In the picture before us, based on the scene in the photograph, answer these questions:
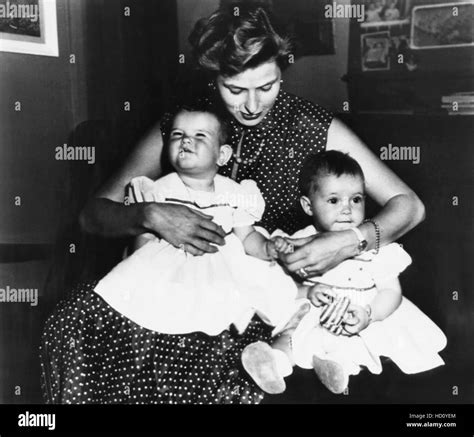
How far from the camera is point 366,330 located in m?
1.76

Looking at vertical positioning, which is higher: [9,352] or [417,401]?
[9,352]

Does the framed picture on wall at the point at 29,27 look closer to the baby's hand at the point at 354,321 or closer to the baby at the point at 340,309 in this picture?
the baby at the point at 340,309

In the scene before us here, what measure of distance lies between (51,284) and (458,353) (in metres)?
1.07

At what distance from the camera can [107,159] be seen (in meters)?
1.82

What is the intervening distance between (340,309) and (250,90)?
59cm

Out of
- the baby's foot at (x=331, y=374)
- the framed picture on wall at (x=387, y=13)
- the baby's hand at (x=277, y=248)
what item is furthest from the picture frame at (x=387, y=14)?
the baby's foot at (x=331, y=374)

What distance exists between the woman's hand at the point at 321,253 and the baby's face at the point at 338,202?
25 mm

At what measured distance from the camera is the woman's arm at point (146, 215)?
1757 millimetres

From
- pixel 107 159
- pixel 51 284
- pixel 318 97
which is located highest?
pixel 318 97

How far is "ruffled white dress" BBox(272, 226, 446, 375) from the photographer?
175 cm

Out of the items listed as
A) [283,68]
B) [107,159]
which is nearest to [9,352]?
[107,159]

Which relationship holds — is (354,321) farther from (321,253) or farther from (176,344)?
(176,344)

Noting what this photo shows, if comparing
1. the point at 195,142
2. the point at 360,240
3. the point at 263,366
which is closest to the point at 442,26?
the point at 360,240

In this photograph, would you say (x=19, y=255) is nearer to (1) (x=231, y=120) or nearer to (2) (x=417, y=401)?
(1) (x=231, y=120)
